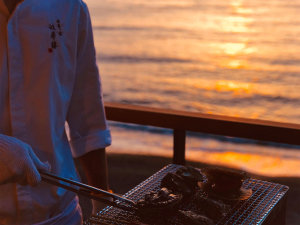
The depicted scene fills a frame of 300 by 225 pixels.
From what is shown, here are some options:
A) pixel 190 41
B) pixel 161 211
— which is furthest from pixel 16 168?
pixel 190 41

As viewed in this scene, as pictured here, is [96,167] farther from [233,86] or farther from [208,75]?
[208,75]

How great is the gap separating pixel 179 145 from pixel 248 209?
0.93 meters

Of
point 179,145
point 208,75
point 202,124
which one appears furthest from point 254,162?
point 208,75

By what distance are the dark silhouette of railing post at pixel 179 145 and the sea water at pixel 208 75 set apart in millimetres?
4229

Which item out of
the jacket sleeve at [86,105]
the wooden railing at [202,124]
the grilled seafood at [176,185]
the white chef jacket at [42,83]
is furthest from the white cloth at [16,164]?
the wooden railing at [202,124]

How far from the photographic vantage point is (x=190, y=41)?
2417 centimetres

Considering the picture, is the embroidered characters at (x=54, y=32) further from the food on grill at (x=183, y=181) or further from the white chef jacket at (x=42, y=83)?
the food on grill at (x=183, y=181)

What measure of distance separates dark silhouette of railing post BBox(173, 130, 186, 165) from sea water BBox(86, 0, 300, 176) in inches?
166

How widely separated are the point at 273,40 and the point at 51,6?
25.6m

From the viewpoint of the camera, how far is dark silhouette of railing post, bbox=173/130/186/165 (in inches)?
93.1

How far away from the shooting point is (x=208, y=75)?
16.4 meters

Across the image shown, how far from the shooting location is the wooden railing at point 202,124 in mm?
2064

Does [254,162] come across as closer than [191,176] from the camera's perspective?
No

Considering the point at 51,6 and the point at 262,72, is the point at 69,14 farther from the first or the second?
the point at 262,72
